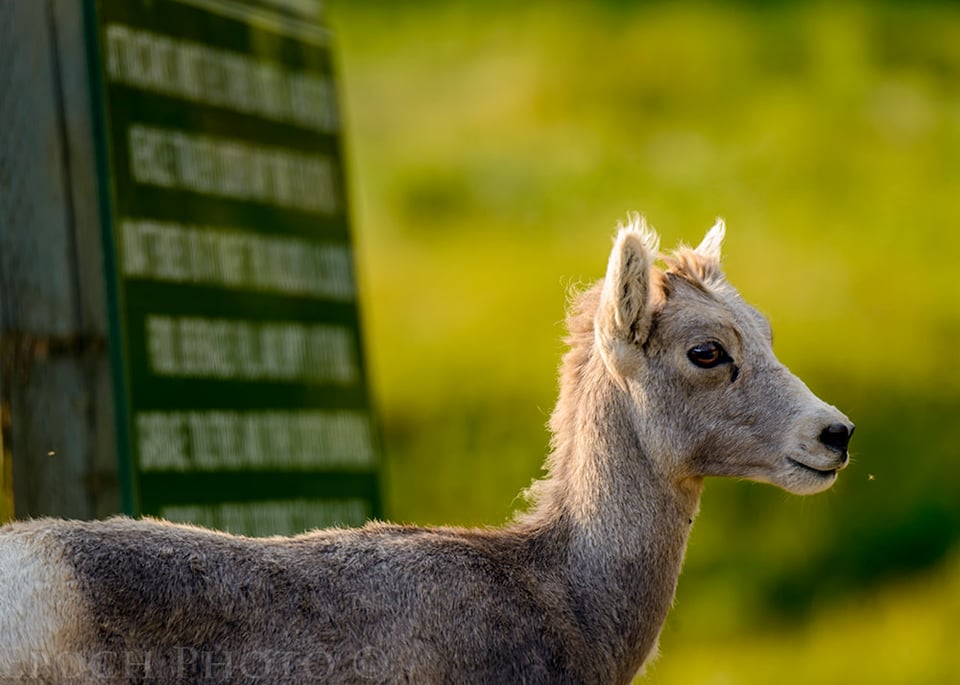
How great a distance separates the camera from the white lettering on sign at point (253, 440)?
272 inches

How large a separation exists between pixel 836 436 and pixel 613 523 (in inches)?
35.2

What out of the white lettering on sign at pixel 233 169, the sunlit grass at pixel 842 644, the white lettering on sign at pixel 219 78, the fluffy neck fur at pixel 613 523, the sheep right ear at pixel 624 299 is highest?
the white lettering on sign at pixel 219 78

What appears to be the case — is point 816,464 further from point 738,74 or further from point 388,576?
point 738,74

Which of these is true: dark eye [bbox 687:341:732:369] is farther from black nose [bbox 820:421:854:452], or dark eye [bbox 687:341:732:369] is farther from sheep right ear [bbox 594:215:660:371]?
black nose [bbox 820:421:854:452]

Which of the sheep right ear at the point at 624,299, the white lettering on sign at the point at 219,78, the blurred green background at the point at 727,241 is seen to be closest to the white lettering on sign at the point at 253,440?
the white lettering on sign at the point at 219,78

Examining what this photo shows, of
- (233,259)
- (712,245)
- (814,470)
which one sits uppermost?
(233,259)

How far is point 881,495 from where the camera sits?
1507 centimetres

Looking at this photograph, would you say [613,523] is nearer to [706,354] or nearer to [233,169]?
[706,354]

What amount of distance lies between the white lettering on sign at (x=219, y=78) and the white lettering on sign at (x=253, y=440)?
1.62 m

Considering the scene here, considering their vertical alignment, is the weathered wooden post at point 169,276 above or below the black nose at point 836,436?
above

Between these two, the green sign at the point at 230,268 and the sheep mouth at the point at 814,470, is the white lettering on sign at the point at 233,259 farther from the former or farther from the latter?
the sheep mouth at the point at 814,470

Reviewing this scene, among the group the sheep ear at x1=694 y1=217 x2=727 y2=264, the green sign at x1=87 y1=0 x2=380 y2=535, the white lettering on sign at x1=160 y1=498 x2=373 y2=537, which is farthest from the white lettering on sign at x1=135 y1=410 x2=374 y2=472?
the sheep ear at x1=694 y1=217 x2=727 y2=264

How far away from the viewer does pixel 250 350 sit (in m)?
7.81

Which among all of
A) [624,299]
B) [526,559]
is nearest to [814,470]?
[624,299]
